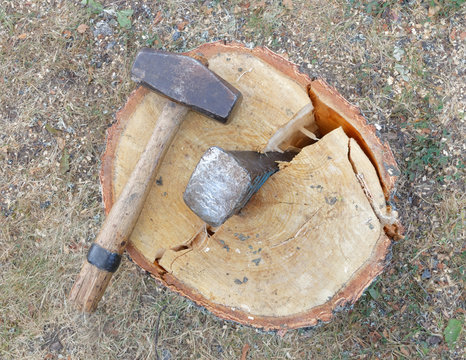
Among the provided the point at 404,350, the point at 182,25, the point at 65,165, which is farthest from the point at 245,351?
the point at 182,25

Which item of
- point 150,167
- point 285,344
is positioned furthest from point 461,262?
point 150,167

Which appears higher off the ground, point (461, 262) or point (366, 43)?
point (366, 43)

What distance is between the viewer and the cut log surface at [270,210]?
1.75 meters

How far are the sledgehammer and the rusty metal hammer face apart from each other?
0.28m

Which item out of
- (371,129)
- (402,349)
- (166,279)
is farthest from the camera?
(402,349)

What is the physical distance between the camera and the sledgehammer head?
1.73 metres

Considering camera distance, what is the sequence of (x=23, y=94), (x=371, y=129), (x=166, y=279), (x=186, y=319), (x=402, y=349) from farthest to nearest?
(x=23, y=94) → (x=186, y=319) → (x=402, y=349) → (x=166, y=279) → (x=371, y=129)

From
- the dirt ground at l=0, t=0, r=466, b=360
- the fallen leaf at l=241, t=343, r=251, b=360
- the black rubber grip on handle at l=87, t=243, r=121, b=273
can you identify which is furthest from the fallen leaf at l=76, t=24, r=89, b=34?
the fallen leaf at l=241, t=343, r=251, b=360

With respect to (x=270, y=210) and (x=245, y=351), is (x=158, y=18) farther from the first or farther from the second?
(x=245, y=351)

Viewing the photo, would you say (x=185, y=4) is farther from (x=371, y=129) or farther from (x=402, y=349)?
(x=402, y=349)

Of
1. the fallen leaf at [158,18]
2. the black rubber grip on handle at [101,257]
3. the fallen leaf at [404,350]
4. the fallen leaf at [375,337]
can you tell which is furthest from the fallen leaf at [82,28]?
the fallen leaf at [404,350]

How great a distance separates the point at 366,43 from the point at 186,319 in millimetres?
2251

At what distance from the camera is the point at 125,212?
1828 millimetres

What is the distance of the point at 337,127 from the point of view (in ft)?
6.32
